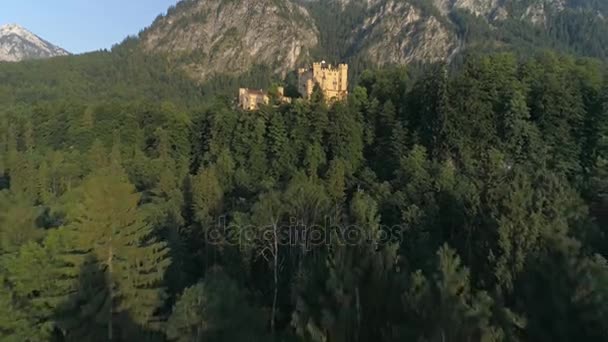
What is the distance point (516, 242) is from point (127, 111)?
6787cm

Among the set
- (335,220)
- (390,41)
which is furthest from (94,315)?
(390,41)

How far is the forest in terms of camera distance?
17.3m

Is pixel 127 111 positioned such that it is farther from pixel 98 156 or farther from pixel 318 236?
pixel 318 236

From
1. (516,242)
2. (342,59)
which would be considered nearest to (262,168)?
(516,242)

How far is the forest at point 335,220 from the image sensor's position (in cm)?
1734

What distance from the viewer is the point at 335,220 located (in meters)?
30.8

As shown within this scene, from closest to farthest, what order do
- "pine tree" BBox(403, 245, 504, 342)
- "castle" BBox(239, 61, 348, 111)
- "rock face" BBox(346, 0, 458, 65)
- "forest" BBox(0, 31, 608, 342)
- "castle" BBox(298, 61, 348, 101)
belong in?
"pine tree" BBox(403, 245, 504, 342)
"forest" BBox(0, 31, 608, 342)
"castle" BBox(239, 61, 348, 111)
"castle" BBox(298, 61, 348, 101)
"rock face" BBox(346, 0, 458, 65)

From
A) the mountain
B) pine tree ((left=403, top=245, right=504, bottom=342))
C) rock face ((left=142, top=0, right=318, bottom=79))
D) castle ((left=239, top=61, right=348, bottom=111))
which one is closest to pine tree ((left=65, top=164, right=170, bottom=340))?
pine tree ((left=403, top=245, right=504, bottom=342))

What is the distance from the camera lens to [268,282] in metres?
30.3

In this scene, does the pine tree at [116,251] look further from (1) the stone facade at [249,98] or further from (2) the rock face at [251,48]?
(2) the rock face at [251,48]

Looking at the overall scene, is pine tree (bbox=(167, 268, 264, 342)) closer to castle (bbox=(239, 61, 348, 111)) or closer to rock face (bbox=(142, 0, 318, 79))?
castle (bbox=(239, 61, 348, 111))

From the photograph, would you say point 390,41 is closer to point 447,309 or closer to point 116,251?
point 116,251

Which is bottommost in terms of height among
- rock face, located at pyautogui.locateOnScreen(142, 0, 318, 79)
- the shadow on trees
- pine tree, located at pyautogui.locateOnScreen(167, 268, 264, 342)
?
the shadow on trees

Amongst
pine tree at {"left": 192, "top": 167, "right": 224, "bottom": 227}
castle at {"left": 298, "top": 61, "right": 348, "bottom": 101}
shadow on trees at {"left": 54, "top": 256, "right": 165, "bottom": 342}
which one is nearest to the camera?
shadow on trees at {"left": 54, "top": 256, "right": 165, "bottom": 342}
